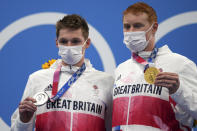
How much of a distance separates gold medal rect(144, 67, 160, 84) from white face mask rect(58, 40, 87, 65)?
0.70 metres

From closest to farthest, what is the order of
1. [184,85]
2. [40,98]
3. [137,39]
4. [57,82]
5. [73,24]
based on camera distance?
[184,85] → [40,98] → [137,39] → [57,82] → [73,24]

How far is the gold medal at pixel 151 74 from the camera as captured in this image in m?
2.58

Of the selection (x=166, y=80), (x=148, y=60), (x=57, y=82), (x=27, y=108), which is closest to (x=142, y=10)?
(x=148, y=60)

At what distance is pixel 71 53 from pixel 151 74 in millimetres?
776

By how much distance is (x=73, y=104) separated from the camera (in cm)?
294

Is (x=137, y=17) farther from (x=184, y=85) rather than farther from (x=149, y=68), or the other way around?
(x=184, y=85)

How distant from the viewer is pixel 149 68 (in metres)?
2.64

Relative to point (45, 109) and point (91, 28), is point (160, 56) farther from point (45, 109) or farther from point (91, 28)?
point (91, 28)

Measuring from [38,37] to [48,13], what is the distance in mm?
339

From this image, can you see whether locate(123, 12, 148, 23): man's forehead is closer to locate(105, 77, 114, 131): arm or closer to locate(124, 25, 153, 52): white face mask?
locate(124, 25, 153, 52): white face mask

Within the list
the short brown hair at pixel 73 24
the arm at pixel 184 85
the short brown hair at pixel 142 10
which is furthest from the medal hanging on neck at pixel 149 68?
the short brown hair at pixel 73 24

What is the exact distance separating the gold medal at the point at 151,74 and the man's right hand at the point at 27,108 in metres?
0.88

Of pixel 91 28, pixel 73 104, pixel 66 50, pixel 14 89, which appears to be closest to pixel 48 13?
pixel 91 28

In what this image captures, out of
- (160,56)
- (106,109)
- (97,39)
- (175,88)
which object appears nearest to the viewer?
(175,88)
